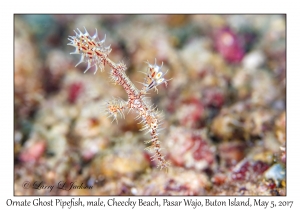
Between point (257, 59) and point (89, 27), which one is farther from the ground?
point (89, 27)

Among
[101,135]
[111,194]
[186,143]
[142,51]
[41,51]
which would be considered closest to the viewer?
[111,194]

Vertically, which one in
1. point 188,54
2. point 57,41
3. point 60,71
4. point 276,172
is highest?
point 57,41

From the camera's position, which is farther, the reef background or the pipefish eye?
the reef background

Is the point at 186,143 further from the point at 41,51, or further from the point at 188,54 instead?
the point at 41,51

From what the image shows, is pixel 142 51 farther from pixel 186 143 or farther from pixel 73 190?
pixel 73 190

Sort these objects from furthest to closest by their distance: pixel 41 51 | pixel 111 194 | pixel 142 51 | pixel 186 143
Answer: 1. pixel 41 51
2. pixel 142 51
3. pixel 186 143
4. pixel 111 194

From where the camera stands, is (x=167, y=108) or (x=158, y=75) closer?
(x=158, y=75)

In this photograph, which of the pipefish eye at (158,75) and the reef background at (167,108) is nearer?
the pipefish eye at (158,75)

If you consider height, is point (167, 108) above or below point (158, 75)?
below

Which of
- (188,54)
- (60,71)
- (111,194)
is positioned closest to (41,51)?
(60,71)

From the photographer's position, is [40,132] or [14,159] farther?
[40,132]
